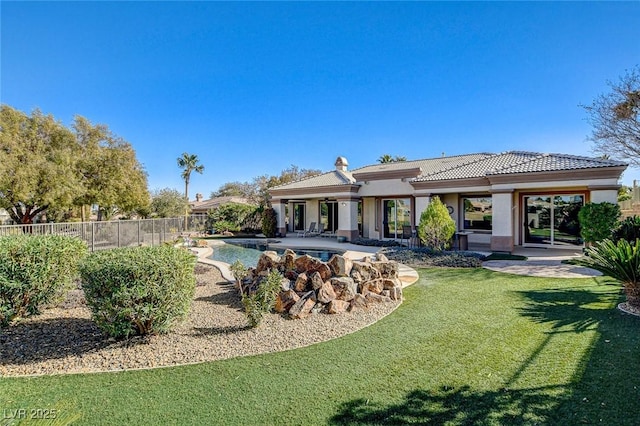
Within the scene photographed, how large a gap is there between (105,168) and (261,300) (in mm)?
25424

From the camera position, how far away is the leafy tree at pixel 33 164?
18312 millimetres

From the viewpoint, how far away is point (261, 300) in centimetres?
650

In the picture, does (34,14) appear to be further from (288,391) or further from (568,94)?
(568,94)

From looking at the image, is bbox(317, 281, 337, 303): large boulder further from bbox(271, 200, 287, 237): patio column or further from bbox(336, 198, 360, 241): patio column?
bbox(271, 200, 287, 237): patio column

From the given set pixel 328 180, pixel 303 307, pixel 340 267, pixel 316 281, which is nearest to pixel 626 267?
pixel 340 267

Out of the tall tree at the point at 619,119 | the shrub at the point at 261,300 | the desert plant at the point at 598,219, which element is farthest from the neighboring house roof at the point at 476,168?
the shrub at the point at 261,300

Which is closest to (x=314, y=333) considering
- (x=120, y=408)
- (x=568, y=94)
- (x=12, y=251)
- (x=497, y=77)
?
(x=120, y=408)

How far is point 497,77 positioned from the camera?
1755 cm

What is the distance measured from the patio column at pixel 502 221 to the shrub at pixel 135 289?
15591mm

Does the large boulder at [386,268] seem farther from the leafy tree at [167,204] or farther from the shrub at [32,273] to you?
the leafy tree at [167,204]

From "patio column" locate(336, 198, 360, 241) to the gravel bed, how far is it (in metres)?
14.9

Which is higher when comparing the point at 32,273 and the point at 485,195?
the point at 485,195

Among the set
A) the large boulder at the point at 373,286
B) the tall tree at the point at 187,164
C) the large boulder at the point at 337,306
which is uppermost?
the tall tree at the point at 187,164

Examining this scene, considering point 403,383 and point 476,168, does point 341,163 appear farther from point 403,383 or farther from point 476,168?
point 403,383
